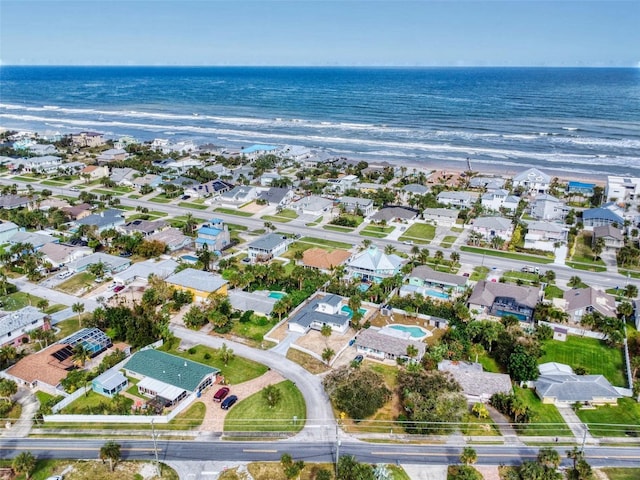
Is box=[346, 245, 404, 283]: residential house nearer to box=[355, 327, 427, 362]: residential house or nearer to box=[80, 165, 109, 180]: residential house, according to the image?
box=[355, 327, 427, 362]: residential house

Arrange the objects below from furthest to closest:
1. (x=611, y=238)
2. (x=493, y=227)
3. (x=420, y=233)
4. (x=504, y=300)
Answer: (x=420, y=233) < (x=493, y=227) < (x=611, y=238) < (x=504, y=300)

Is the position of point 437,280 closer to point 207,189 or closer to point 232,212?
point 232,212

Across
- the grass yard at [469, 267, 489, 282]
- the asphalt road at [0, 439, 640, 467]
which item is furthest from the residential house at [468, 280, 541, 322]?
the asphalt road at [0, 439, 640, 467]

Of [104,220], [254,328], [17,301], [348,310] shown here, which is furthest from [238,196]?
[348,310]

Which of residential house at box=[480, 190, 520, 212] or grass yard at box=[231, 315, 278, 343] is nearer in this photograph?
grass yard at box=[231, 315, 278, 343]

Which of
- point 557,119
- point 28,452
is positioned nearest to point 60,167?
point 28,452

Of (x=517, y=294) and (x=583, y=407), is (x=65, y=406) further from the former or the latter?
(x=517, y=294)
